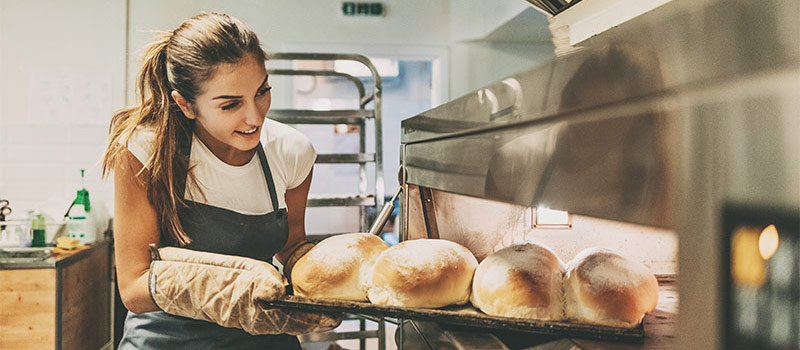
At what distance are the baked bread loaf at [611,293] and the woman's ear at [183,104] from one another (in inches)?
40.1

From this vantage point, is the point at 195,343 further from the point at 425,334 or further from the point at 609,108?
the point at 609,108

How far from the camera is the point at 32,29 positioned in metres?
3.51

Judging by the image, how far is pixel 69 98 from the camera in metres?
3.56

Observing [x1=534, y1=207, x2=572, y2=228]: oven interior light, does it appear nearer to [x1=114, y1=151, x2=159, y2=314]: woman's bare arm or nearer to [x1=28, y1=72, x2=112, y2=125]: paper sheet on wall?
[x1=114, y1=151, x2=159, y2=314]: woman's bare arm

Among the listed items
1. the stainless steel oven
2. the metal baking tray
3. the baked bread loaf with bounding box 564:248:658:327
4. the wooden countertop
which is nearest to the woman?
the metal baking tray

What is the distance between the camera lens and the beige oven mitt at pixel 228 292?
2.43ft

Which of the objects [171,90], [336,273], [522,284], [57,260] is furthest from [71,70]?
[522,284]

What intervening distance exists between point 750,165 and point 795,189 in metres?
0.02

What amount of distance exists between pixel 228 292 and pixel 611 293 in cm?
50

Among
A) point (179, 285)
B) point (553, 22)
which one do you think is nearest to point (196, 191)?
point (179, 285)

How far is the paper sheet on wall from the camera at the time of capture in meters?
3.53

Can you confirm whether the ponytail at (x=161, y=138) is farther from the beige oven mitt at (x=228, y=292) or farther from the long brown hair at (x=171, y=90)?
the beige oven mitt at (x=228, y=292)

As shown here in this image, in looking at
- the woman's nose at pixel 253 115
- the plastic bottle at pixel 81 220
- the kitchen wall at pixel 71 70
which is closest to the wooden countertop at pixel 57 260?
the plastic bottle at pixel 81 220

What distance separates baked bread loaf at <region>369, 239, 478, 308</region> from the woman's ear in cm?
80
